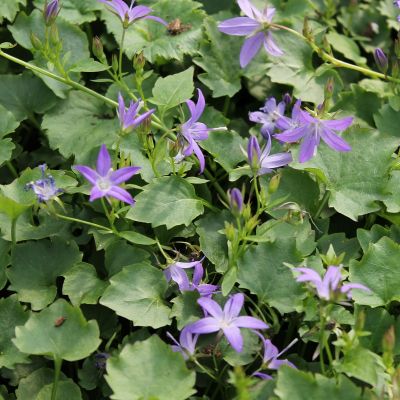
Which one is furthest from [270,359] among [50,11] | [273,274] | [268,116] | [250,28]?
[50,11]

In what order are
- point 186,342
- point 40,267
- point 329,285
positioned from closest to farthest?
1. point 329,285
2. point 186,342
3. point 40,267

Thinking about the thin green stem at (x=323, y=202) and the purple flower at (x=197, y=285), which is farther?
A: the thin green stem at (x=323, y=202)

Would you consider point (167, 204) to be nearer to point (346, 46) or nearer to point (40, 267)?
point (40, 267)

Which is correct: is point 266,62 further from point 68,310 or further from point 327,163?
point 68,310

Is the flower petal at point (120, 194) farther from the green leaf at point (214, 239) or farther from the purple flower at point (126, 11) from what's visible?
the purple flower at point (126, 11)

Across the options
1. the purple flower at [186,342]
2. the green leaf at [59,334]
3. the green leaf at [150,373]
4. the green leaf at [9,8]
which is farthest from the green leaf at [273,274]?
the green leaf at [9,8]

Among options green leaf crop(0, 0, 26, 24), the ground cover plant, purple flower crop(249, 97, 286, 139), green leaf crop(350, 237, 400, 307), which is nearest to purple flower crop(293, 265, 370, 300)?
the ground cover plant
